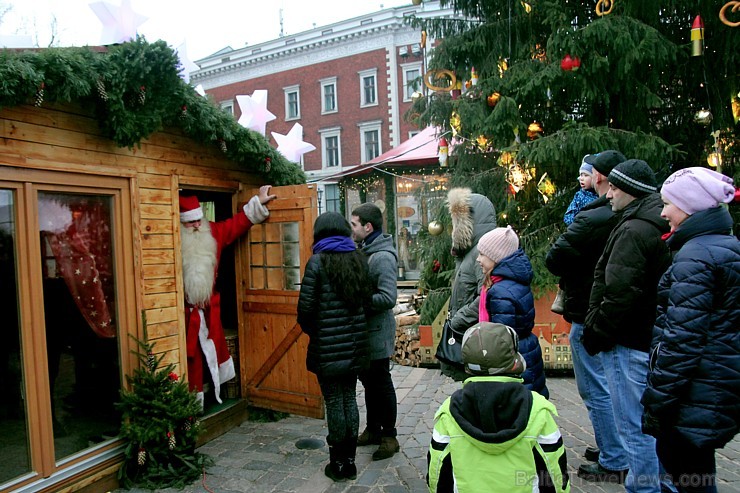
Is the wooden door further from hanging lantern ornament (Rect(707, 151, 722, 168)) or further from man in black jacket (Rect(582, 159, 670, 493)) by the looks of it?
hanging lantern ornament (Rect(707, 151, 722, 168))

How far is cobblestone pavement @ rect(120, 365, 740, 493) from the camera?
3.88m

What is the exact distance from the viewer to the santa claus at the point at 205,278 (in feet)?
16.6

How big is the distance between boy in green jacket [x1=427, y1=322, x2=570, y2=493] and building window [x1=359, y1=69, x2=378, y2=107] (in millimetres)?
29096

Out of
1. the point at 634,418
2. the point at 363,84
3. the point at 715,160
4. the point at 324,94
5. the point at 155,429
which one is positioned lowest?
the point at 155,429

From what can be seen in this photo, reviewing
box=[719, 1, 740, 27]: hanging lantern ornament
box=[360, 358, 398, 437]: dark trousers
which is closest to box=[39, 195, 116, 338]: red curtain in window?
box=[360, 358, 398, 437]: dark trousers

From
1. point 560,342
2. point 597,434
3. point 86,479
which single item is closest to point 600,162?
point 597,434

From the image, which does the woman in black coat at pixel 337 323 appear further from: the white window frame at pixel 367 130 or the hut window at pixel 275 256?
the white window frame at pixel 367 130

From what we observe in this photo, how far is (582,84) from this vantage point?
6258mm

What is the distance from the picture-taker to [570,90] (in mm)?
6469

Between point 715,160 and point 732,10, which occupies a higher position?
point 732,10

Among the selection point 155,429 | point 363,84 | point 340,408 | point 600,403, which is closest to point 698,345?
point 600,403

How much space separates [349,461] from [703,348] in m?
2.63

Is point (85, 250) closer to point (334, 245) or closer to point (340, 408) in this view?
point (334, 245)

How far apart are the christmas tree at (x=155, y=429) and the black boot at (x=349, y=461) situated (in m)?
1.18
